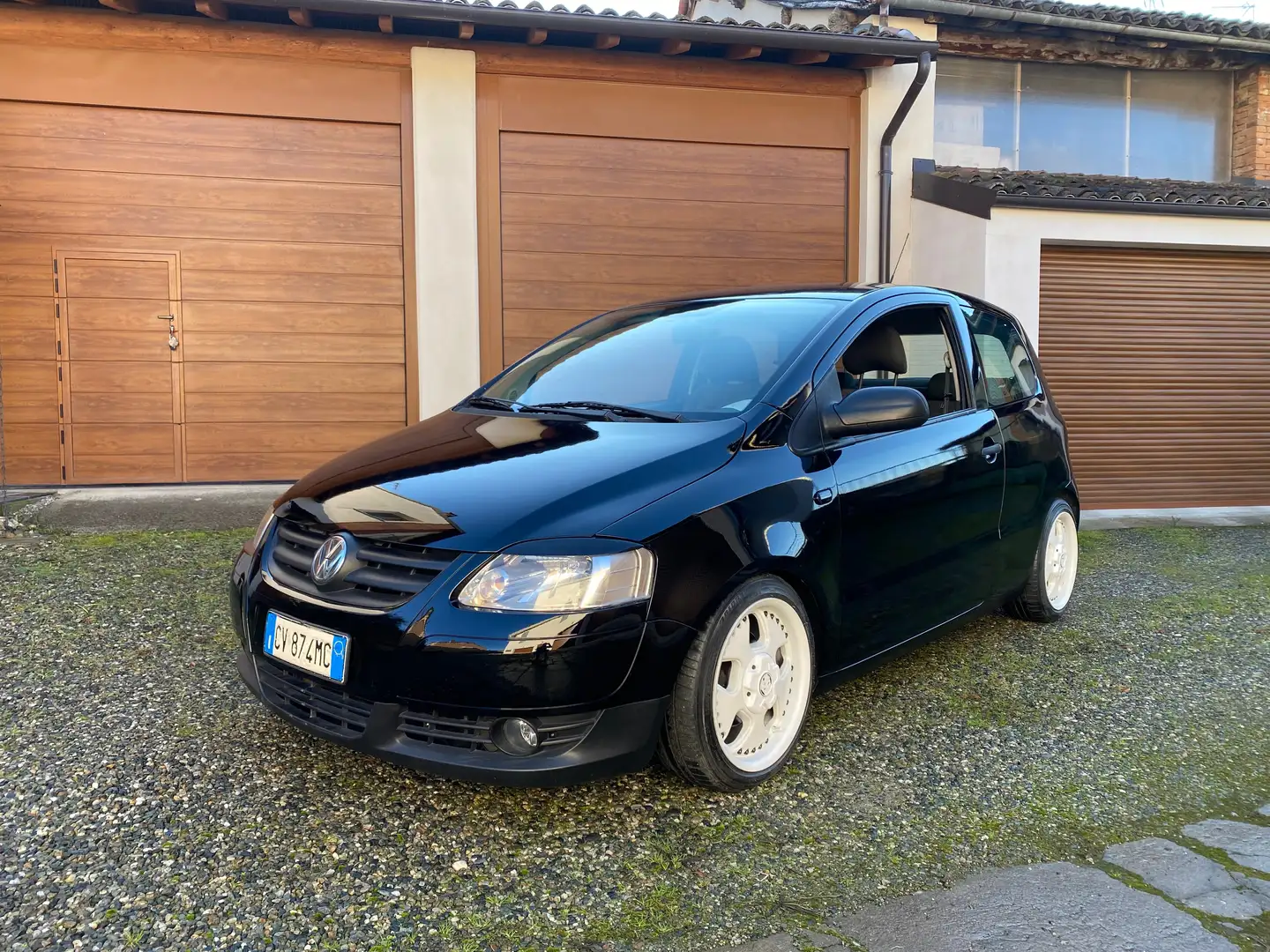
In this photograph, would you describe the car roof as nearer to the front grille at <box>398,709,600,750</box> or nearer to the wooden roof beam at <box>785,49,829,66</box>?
the front grille at <box>398,709,600,750</box>

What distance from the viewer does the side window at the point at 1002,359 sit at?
13.2 ft

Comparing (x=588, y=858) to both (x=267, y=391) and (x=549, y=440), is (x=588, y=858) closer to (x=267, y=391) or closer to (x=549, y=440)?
(x=549, y=440)

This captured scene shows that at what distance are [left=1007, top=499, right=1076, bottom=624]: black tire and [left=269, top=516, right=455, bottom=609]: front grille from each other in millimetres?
2927

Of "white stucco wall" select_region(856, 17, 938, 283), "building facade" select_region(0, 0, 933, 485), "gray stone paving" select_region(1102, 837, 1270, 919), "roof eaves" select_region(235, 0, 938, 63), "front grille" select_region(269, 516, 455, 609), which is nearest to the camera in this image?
"gray stone paving" select_region(1102, 837, 1270, 919)

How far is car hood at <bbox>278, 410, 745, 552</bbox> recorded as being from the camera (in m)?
2.40

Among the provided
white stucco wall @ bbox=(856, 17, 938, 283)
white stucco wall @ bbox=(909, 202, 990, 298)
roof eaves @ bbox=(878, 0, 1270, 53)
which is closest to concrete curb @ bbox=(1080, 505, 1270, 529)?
white stucco wall @ bbox=(909, 202, 990, 298)

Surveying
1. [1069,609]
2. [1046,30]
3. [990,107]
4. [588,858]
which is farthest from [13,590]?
[1046,30]

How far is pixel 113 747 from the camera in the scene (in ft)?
9.52

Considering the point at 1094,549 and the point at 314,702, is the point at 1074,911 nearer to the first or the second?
the point at 314,702

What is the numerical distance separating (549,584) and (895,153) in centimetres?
745

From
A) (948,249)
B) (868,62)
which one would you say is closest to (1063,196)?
(948,249)

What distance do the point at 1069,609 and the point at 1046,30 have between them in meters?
7.20

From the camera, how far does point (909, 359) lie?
3.69 metres

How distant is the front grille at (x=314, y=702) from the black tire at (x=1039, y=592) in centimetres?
304
